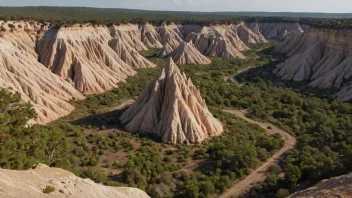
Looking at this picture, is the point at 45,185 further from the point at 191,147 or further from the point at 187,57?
the point at 187,57

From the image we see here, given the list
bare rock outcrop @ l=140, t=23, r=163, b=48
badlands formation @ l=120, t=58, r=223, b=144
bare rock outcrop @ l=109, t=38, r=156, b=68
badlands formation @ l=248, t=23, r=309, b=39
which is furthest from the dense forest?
badlands formation @ l=248, t=23, r=309, b=39

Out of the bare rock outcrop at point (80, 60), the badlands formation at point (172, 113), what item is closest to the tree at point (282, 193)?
the badlands formation at point (172, 113)

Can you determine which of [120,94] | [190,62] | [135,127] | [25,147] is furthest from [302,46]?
[25,147]

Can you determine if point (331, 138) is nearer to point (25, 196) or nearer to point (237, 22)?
point (25, 196)

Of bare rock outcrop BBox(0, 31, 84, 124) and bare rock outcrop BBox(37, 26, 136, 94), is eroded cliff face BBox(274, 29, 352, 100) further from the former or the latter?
bare rock outcrop BBox(0, 31, 84, 124)

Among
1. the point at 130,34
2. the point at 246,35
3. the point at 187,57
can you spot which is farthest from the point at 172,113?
the point at 246,35
